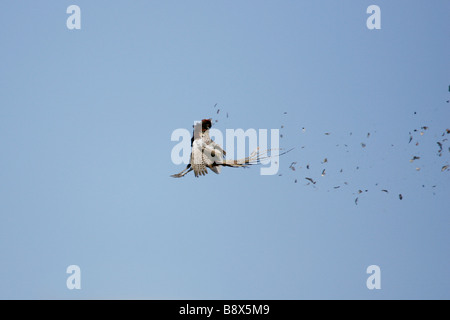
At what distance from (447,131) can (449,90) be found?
9.56ft

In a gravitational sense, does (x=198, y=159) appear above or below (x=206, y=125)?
below

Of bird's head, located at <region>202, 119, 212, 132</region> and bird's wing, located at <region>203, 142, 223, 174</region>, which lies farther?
bird's head, located at <region>202, 119, 212, 132</region>

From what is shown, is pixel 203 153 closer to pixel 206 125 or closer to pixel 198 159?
pixel 198 159

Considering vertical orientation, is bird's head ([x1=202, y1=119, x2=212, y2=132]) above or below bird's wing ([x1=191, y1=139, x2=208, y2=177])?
above

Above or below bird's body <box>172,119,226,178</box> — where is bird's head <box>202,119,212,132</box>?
above

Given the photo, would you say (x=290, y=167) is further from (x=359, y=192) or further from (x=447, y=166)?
(x=447, y=166)

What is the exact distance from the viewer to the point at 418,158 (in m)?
10.2

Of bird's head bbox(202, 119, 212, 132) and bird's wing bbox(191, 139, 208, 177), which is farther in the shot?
bird's head bbox(202, 119, 212, 132)

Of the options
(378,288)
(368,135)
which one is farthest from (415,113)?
(378,288)

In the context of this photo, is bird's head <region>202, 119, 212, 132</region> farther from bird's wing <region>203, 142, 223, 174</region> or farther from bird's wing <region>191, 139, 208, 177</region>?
bird's wing <region>203, 142, 223, 174</region>

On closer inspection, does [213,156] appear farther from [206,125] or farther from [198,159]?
[206,125]

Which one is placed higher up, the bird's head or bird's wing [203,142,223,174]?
the bird's head

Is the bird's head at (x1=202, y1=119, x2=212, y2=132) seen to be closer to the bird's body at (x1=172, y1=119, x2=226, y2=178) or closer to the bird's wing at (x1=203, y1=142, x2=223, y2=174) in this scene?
the bird's body at (x1=172, y1=119, x2=226, y2=178)
